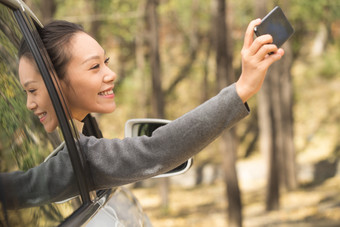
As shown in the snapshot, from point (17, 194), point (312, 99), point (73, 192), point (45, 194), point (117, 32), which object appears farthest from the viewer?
point (312, 99)

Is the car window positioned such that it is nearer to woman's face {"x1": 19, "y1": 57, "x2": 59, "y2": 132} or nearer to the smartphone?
woman's face {"x1": 19, "y1": 57, "x2": 59, "y2": 132}

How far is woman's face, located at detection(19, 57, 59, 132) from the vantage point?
1855 mm

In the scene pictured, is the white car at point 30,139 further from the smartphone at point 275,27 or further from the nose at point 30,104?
the smartphone at point 275,27

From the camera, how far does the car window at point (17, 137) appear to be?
4.99 feet

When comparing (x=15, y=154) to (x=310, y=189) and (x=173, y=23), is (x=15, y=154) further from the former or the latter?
(x=173, y=23)

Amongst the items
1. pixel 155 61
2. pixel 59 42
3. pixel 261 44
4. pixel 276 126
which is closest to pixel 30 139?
pixel 59 42

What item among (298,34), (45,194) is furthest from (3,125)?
(298,34)

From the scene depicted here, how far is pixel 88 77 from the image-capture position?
6.61ft

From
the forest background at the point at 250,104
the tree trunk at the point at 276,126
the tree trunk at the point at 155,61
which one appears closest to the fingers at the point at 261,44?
the forest background at the point at 250,104

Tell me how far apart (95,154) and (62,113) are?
165 millimetres

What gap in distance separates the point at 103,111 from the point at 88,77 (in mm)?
139

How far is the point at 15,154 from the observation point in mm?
1586

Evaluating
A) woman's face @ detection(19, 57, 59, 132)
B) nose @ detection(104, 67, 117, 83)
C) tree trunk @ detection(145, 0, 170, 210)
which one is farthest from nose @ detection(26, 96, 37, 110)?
tree trunk @ detection(145, 0, 170, 210)

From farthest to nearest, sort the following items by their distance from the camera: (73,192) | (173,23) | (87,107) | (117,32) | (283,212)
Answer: (173,23), (117,32), (283,212), (87,107), (73,192)
